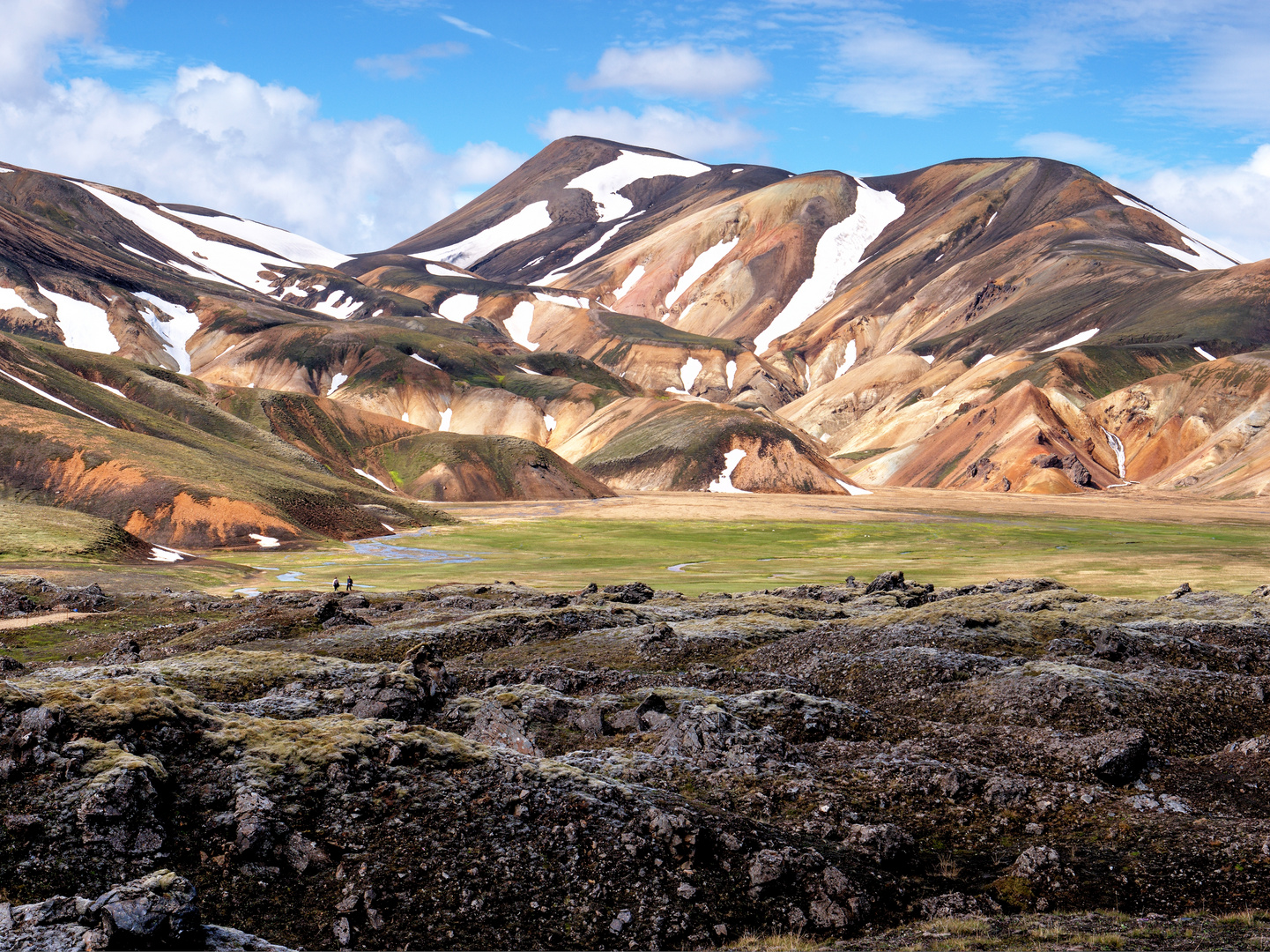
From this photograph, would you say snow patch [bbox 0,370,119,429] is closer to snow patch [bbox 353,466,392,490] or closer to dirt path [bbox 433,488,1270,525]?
snow patch [bbox 353,466,392,490]

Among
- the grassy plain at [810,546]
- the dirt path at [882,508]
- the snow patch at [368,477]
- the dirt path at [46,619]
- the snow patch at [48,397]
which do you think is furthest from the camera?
the snow patch at [368,477]

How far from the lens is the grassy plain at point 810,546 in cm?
8169

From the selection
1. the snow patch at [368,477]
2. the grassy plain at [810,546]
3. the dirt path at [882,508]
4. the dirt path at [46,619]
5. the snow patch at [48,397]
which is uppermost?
the snow patch at [48,397]

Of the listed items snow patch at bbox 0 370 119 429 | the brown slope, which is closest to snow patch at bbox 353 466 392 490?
the brown slope

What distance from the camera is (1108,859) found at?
2088 centimetres

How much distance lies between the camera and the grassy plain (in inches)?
3216

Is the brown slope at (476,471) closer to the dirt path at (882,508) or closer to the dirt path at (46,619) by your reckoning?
the dirt path at (882,508)

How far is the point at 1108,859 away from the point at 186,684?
26020mm

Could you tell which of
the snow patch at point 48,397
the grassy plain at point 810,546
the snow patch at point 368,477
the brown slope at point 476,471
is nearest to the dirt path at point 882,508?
the grassy plain at point 810,546

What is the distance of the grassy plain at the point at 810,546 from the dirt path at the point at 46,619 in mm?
21356

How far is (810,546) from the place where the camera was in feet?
381

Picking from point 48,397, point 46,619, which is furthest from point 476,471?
point 46,619

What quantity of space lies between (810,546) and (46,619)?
82.3 m

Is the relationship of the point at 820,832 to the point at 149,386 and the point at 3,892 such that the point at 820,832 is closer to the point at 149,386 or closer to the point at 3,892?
the point at 3,892
